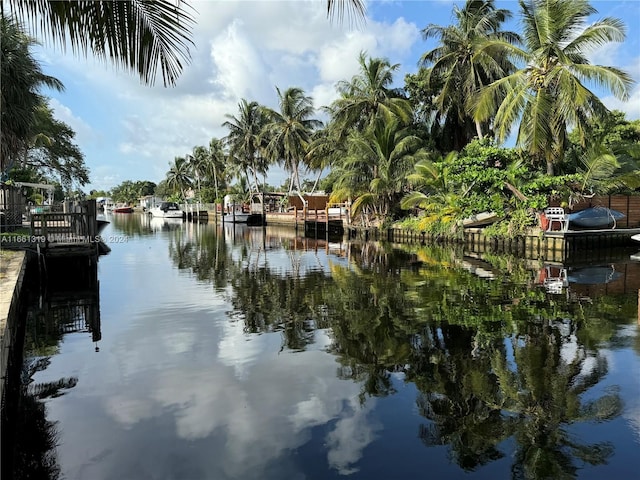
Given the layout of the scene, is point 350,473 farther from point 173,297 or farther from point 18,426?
point 173,297

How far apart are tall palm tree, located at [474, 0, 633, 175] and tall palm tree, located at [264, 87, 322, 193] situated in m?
26.6

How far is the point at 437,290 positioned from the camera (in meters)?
13.2

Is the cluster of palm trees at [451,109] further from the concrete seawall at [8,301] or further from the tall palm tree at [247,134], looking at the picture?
the concrete seawall at [8,301]

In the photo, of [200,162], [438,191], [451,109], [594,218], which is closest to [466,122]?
[451,109]

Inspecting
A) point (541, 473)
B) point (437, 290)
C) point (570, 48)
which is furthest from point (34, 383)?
point (570, 48)

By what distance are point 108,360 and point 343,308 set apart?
5142mm

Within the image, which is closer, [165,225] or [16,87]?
[16,87]

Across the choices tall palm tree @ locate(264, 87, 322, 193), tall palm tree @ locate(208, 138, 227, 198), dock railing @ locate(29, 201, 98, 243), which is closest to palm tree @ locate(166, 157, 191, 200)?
tall palm tree @ locate(208, 138, 227, 198)

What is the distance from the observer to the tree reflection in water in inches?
203

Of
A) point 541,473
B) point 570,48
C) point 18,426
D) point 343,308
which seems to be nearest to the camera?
point 541,473

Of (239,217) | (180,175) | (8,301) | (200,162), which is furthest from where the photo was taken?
(180,175)

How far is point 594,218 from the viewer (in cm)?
2200

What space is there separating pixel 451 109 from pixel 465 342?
2618 cm

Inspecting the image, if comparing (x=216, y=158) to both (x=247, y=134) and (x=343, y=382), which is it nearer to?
(x=247, y=134)
